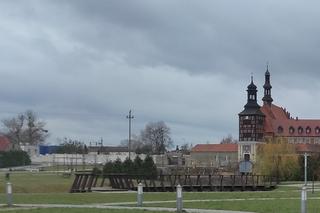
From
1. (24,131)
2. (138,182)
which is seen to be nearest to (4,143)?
(24,131)

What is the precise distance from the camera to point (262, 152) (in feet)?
368

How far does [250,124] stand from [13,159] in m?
57.9

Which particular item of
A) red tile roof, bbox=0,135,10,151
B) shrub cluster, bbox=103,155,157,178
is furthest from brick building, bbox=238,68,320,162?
shrub cluster, bbox=103,155,157,178

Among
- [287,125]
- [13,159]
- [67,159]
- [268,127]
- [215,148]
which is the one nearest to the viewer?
[13,159]

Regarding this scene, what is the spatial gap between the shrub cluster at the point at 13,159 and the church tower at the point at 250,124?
52005 millimetres

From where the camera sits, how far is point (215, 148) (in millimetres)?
180500

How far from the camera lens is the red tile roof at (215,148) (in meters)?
177

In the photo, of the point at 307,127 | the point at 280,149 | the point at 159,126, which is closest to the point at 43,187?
the point at 280,149

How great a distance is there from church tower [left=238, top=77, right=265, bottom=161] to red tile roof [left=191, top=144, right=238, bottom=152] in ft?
49.9

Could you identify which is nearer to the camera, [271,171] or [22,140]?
[271,171]

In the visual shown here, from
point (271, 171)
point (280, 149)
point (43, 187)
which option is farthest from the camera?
point (280, 149)

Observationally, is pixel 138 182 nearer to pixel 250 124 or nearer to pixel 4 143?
pixel 250 124

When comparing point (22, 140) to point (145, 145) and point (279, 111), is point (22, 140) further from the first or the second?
point (279, 111)

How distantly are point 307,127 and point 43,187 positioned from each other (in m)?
130
